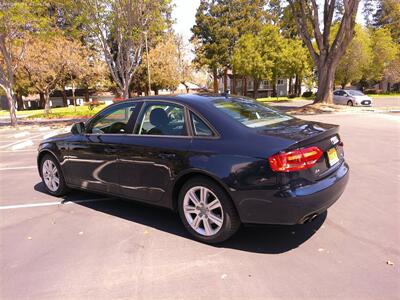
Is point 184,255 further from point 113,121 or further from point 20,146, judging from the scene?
point 20,146

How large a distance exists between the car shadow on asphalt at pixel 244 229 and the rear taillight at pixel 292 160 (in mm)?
620

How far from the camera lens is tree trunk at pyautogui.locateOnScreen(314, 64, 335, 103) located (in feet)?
74.5

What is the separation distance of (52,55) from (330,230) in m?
36.7

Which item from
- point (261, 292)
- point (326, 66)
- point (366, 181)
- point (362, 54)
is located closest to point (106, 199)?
point (261, 292)

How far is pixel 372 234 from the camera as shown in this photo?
13.1 ft

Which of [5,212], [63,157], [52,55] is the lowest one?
[5,212]

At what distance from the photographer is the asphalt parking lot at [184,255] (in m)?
3.09

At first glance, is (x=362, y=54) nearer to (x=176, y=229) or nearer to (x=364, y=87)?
(x=364, y=87)

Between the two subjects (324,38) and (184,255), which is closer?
(184,255)

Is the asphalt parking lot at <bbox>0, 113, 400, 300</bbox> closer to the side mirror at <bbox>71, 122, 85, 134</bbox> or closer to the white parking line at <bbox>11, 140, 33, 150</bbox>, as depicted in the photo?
the side mirror at <bbox>71, 122, 85, 134</bbox>

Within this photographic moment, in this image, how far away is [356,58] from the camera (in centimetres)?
4309

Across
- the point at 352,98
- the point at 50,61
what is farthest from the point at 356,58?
the point at 50,61

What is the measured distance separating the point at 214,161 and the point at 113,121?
2.00 meters

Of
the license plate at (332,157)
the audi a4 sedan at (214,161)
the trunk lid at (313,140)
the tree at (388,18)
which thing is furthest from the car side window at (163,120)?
the tree at (388,18)
